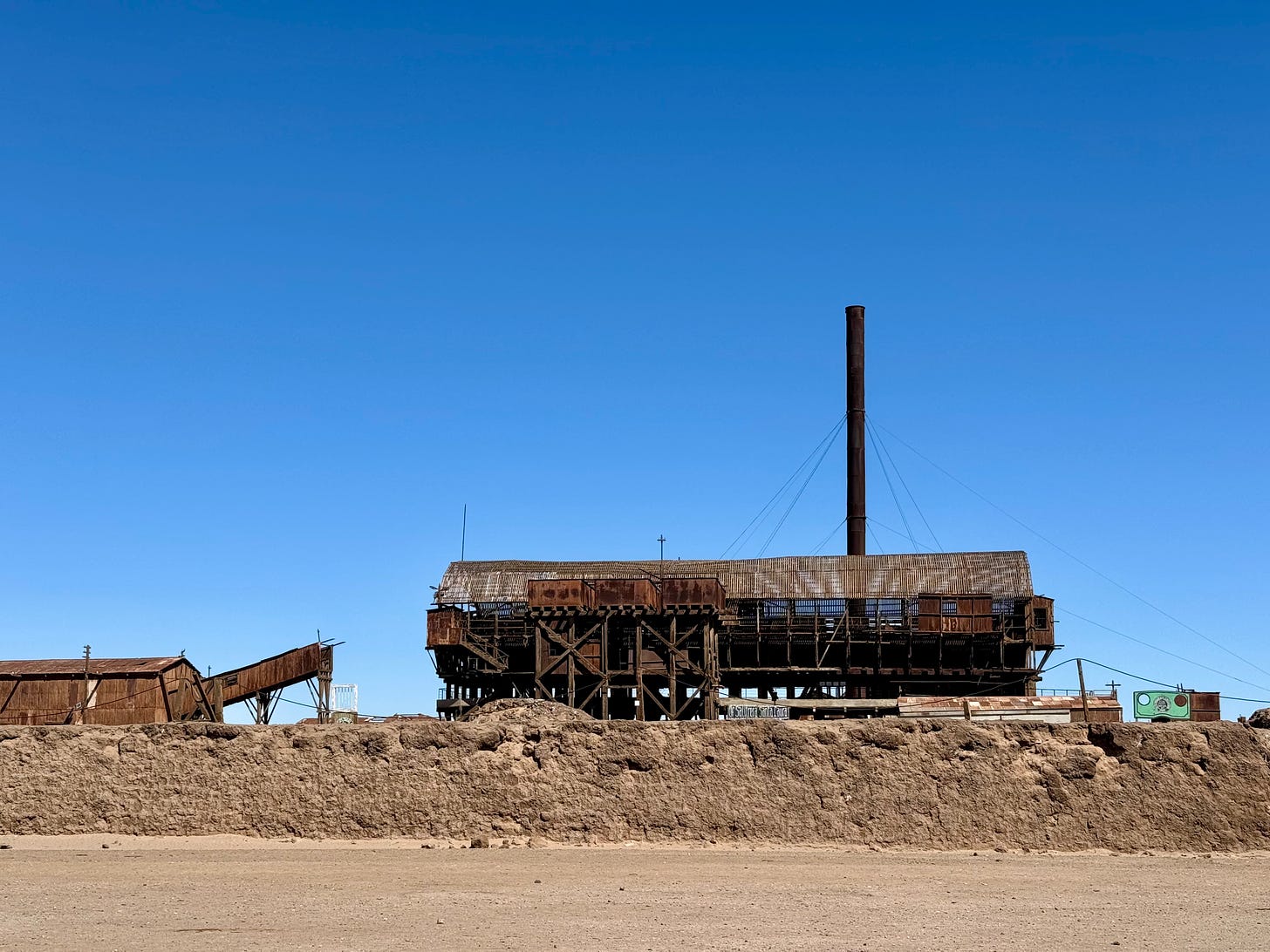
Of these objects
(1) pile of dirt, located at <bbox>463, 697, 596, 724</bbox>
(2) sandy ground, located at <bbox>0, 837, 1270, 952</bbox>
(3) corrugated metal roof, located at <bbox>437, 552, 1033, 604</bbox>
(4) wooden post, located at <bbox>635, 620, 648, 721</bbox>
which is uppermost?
(3) corrugated metal roof, located at <bbox>437, 552, 1033, 604</bbox>

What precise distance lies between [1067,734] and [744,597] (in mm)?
39320

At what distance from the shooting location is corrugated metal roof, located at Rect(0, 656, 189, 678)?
30.5 m

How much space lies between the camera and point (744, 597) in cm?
5359

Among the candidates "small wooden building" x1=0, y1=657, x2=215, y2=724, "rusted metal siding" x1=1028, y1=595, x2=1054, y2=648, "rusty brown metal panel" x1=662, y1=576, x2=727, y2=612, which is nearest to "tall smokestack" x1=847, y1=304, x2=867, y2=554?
"rusted metal siding" x1=1028, y1=595, x2=1054, y2=648

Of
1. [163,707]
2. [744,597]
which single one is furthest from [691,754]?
[744,597]

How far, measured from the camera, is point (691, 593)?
1725 inches

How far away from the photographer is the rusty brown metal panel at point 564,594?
43781 mm

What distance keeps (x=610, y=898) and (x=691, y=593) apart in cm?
3245

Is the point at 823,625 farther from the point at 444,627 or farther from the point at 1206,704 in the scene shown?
the point at 1206,704

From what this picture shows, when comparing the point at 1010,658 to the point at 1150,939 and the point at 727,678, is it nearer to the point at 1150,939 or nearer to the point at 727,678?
the point at 727,678

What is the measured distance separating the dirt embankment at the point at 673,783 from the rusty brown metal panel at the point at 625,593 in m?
28.5

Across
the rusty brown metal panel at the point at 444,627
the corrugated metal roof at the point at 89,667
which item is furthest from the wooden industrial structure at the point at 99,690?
the rusty brown metal panel at the point at 444,627

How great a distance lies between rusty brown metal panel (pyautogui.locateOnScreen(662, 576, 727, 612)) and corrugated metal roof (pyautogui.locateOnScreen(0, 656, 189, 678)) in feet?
55.7

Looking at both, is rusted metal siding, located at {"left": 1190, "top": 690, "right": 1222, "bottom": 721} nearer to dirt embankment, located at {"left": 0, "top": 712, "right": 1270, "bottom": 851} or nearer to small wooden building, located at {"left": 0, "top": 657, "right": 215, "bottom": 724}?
dirt embankment, located at {"left": 0, "top": 712, "right": 1270, "bottom": 851}
